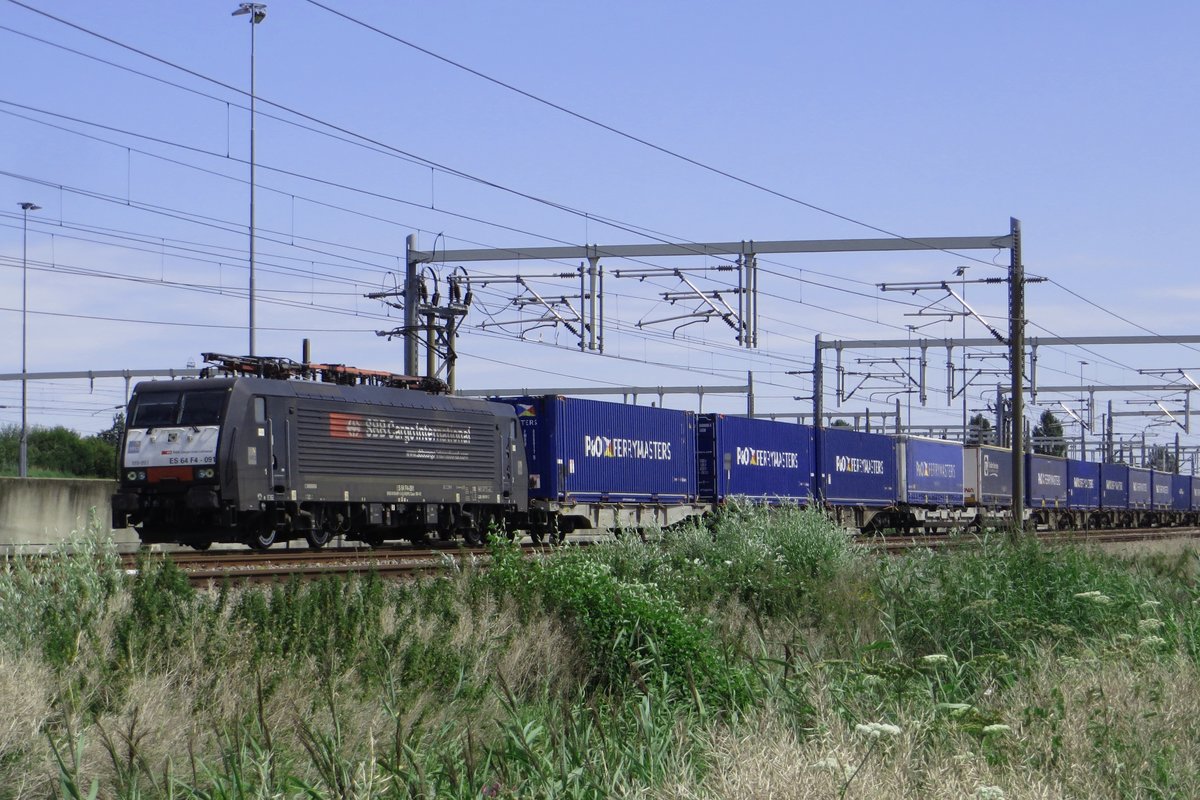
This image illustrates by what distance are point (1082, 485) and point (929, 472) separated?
14862 millimetres

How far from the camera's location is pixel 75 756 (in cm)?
592

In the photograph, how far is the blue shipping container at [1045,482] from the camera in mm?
48594

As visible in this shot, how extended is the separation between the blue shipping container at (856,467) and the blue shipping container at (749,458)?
1495 millimetres

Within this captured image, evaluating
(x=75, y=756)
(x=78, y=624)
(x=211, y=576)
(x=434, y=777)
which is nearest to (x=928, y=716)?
(x=434, y=777)

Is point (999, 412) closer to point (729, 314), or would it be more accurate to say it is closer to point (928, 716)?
point (729, 314)

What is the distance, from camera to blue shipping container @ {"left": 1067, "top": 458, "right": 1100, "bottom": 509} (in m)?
54.2

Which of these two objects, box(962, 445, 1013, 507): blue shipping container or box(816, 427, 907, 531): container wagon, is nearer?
box(816, 427, 907, 531): container wagon

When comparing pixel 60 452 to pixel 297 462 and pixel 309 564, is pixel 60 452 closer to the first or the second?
pixel 297 462

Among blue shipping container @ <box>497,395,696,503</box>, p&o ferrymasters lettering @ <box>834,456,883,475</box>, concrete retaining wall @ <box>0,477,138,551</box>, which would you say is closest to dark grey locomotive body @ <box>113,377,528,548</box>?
blue shipping container @ <box>497,395,696,503</box>

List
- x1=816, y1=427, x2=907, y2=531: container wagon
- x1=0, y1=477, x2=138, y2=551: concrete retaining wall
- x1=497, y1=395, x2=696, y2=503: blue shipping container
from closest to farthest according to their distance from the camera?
x1=0, y1=477, x2=138, y2=551: concrete retaining wall → x1=497, y1=395, x2=696, y2=503: blue shipping container → x1=816, y1=427, x2=907, y2=531: container wagon

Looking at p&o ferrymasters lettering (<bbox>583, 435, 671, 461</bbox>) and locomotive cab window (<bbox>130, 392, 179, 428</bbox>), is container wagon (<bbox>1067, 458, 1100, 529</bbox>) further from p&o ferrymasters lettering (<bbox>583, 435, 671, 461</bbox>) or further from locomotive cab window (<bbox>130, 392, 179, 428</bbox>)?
locomotive cab window (<bbox>130, 392, 179, 428</bbox>)

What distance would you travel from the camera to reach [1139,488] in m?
64.1

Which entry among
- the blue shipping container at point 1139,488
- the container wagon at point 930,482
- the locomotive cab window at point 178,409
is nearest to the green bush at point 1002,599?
the locomotive cab window at point 178,409

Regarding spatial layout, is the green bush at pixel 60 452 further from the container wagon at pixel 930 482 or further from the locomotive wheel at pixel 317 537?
the locomotive wheel at pixel 317 537
